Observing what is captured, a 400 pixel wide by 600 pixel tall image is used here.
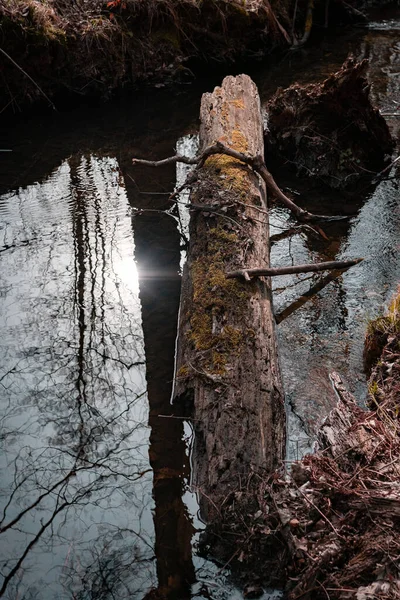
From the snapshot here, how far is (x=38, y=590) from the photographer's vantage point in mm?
3740

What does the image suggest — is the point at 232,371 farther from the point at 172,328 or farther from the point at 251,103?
the point at 251,103

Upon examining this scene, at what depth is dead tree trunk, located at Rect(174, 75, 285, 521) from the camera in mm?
4066

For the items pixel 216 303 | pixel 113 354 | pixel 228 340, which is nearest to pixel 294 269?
pixel 216 303

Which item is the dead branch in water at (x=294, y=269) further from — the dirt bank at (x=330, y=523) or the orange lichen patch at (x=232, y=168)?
the dirt bank at (x=330, y=523)

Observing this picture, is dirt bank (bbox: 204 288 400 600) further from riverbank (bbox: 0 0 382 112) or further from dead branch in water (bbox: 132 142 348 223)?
riverbank (bbox: 0 0 382 112)

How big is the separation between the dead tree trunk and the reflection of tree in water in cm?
56

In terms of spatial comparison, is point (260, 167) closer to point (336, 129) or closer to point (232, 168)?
point (232, 168)

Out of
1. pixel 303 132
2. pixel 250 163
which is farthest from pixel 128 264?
pixel 303 132

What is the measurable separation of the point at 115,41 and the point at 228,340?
8.78 metres

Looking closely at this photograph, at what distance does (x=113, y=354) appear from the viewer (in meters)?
5.74

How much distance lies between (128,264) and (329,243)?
7.92 ft

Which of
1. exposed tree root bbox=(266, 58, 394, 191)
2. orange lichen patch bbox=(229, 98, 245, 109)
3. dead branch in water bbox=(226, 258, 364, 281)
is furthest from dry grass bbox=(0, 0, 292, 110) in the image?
dead branch in water bbox=(226, 258, 364, 281)

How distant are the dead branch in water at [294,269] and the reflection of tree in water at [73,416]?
122 centimetres

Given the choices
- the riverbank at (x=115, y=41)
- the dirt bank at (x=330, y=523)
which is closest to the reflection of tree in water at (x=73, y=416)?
the dirt bank at (x=330, y=523)
